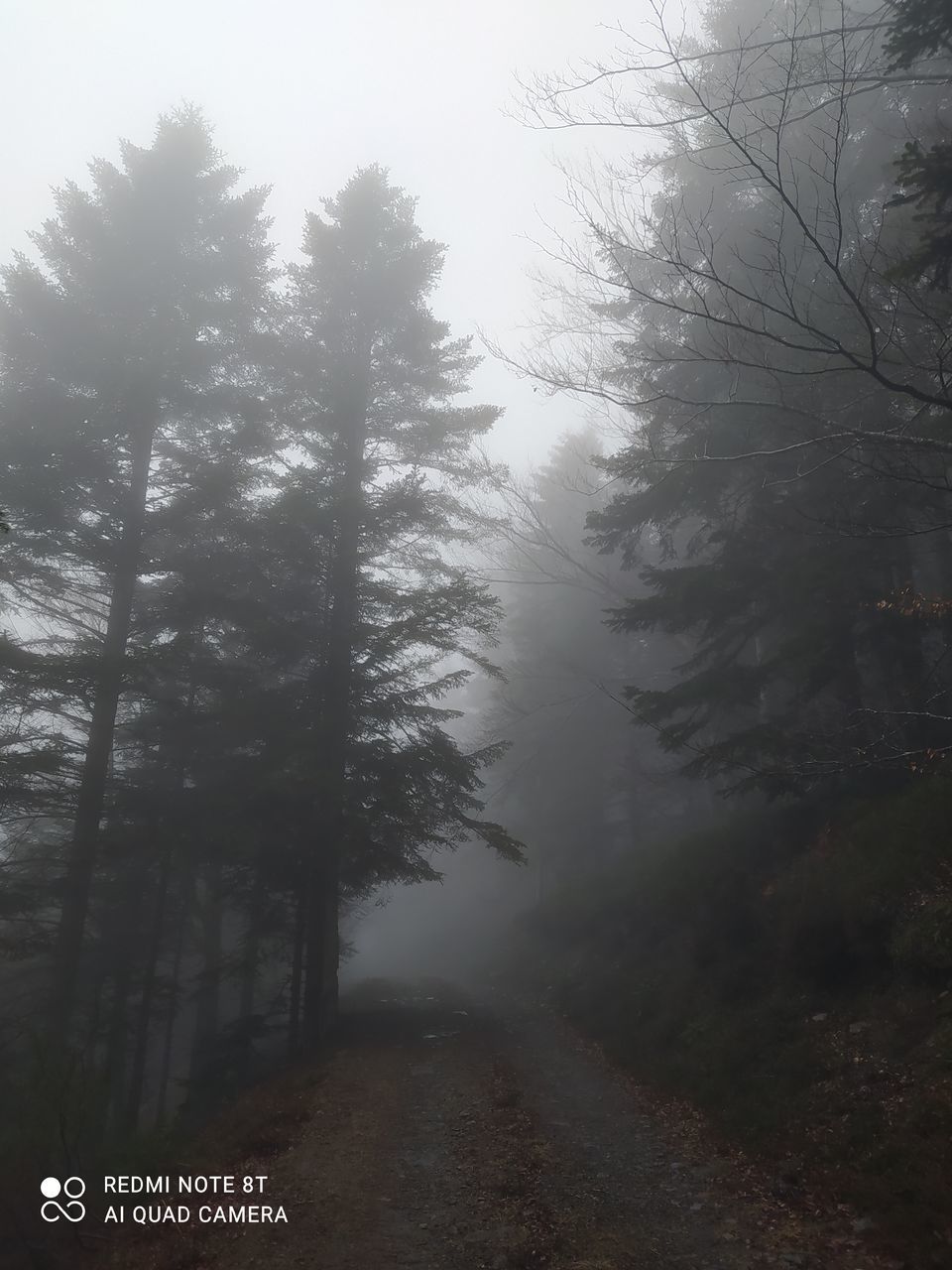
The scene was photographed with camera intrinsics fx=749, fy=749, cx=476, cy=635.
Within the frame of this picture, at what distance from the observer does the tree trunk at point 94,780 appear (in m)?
11.2

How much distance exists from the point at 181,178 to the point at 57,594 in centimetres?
940

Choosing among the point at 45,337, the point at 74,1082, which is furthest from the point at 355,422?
the point at 74,1082

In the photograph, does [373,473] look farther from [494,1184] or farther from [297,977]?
[494,1184]

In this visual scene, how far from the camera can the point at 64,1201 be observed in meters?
7.09

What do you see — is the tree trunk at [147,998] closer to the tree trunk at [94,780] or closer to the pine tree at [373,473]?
the tree trunk at [94,780]

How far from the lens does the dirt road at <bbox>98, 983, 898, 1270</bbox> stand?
5.88 meters

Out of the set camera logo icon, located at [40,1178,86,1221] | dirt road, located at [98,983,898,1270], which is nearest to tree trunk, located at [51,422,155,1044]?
dirt road, located at [98,983,898,1270]

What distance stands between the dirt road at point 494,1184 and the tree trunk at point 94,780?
10.7 feet

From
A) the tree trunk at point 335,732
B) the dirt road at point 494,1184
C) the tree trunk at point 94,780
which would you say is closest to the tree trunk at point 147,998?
the tree trunk at point 94,780

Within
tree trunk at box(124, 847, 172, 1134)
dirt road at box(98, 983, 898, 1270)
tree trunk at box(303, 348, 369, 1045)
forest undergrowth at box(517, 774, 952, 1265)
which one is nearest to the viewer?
dirt road at box(98, 983, 898, 1270)

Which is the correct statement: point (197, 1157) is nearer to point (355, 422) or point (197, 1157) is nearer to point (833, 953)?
point (833, 953)

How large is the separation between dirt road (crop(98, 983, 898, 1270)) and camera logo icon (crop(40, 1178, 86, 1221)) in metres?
0.89

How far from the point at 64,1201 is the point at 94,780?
634 cm

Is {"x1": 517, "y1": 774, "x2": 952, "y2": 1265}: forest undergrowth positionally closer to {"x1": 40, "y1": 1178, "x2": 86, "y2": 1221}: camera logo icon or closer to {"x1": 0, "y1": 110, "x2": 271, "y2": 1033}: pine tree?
{"x1": 40, "y1": 1178, "x2": 86, "y2": 1221}: camera logo icon
